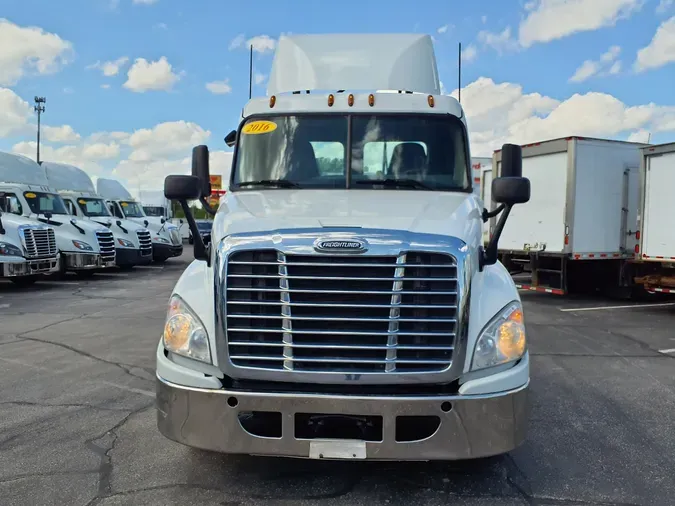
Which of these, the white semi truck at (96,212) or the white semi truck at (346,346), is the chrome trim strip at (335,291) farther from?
the white semi truck at (96,212)

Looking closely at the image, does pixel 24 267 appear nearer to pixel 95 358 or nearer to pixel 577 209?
pixel 95 358

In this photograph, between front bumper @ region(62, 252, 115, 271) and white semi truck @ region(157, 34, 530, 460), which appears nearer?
white semi truck @ region(157, 34, 530, 460)

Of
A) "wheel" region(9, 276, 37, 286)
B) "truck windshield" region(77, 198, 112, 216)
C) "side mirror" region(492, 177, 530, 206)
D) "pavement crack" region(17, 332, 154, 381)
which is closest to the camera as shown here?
"side mirror" region(492, 177, 530, 206)

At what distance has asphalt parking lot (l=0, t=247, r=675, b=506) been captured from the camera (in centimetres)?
362

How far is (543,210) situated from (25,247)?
1124 centimetres

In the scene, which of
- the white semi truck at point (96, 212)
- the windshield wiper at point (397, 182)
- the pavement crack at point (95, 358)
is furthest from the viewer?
the white semi truck at point (96, 212)

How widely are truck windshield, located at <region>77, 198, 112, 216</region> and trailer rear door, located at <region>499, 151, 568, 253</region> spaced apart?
13.0 m

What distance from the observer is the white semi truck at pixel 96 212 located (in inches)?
728

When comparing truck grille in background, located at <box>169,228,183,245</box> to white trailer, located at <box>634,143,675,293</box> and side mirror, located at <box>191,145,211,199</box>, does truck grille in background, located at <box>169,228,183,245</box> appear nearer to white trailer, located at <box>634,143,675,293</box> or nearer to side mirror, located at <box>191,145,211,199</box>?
white trailer, located at <box>634,143,675,293</box>

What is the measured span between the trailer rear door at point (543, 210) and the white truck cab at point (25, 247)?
34.9 ft

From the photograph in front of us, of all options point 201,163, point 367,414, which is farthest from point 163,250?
point 367,414

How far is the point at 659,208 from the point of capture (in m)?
11.1

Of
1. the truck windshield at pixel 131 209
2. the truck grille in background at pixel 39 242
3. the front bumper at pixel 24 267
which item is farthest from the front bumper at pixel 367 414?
the truck windshield at pixel 131 209

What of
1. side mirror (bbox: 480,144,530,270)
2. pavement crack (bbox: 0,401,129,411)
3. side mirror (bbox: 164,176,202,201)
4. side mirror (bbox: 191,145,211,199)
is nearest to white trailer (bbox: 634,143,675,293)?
side mirror (bbox: 480,144,530,270)
